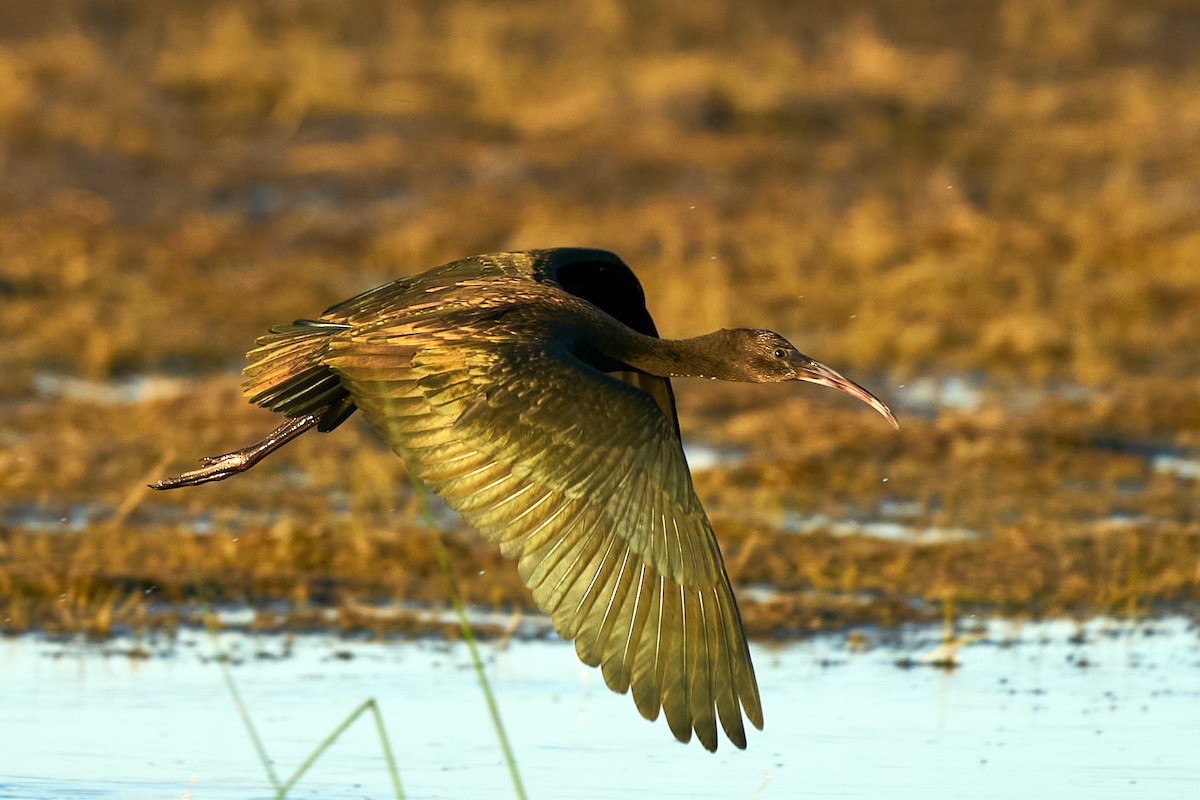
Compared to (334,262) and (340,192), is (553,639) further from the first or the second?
(340,192)

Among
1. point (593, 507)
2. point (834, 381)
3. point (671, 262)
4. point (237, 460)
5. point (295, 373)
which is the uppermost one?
point (671, 262)

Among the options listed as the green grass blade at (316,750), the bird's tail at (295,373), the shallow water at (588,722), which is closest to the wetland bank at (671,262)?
the shallow water at (588,722)

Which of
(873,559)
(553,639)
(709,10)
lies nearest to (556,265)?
(553,639)

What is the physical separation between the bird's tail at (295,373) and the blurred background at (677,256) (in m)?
1.32

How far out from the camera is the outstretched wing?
14.6 ft

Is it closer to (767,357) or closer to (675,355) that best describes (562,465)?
(675,355)

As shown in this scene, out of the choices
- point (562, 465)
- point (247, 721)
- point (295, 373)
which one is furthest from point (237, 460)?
point (247, 721)

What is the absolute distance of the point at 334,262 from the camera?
1342 centimetres

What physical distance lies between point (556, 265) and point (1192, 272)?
7.76 m

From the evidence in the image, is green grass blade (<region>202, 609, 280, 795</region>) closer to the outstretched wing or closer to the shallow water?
the shallow water

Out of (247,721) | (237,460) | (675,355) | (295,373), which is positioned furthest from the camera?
(237,460)

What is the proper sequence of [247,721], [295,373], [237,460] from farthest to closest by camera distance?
[237,460]
[295,373]
[247,721]

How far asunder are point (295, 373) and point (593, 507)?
48.1 inches

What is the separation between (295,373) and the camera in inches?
220
